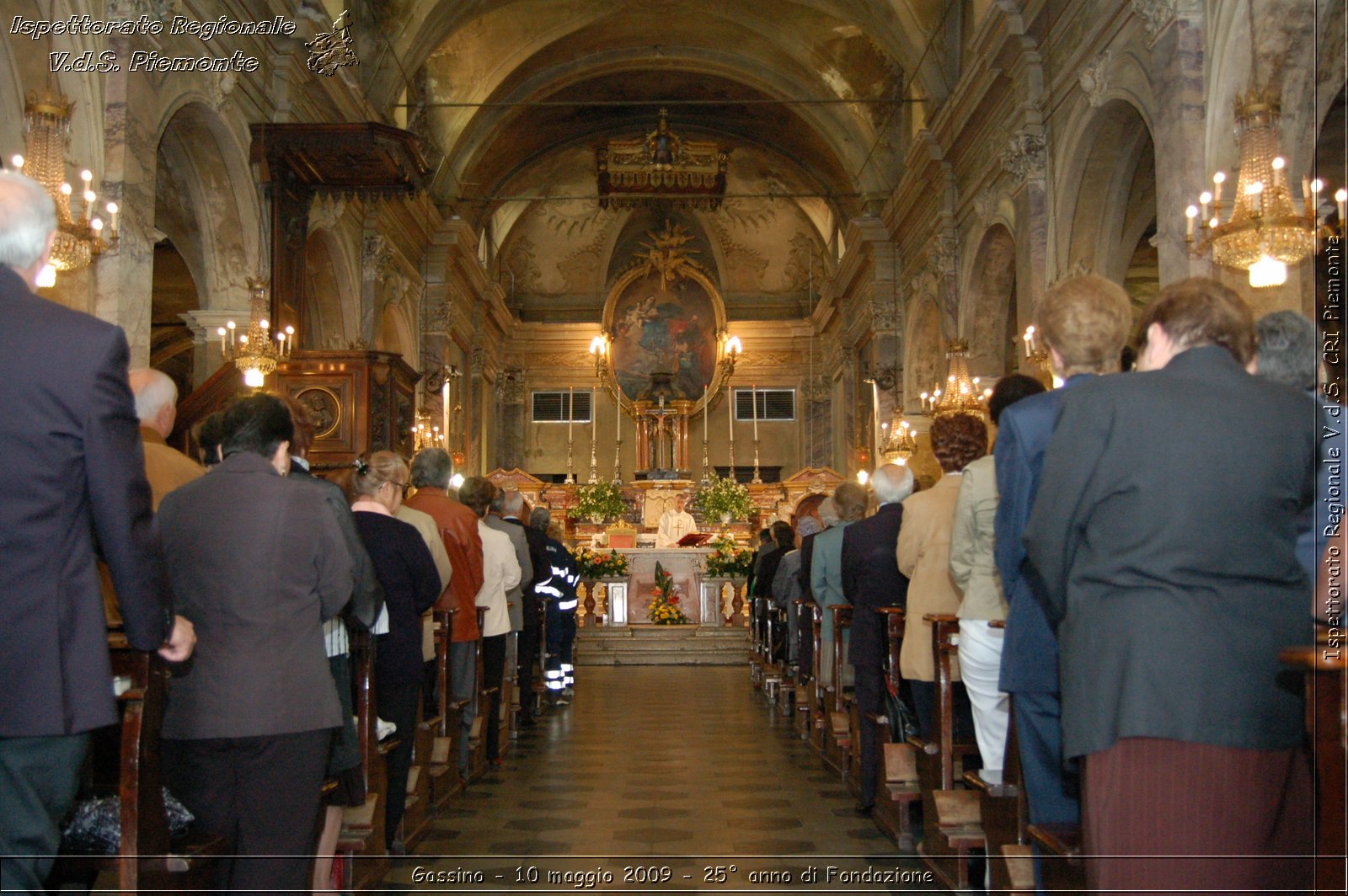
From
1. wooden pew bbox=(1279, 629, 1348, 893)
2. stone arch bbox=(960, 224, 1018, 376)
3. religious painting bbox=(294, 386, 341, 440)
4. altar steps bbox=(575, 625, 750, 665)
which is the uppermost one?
stone arch bbox=(960, 224, 1018, 376)

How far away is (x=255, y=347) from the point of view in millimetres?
10375

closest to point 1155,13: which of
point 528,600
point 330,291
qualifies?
point 528,600

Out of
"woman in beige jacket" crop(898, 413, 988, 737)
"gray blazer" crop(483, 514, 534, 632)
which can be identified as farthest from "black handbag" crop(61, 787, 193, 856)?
"gray blazer" crop(483, 514, 534, 632)

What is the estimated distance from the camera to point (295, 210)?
499 inches

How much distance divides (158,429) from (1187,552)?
119 inches

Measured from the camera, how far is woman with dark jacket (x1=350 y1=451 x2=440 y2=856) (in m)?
4.81

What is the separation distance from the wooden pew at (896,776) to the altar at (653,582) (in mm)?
10103

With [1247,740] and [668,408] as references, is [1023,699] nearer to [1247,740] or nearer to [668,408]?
[1247,740]

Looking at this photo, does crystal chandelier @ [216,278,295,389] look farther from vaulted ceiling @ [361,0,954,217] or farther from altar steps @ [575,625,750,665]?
vaulted ceiling @ [361,0,954,217]

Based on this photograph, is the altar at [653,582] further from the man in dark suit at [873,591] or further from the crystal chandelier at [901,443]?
the man in dark suit at [873,591]

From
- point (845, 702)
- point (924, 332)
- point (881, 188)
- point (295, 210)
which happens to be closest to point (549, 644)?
point (845, 702)

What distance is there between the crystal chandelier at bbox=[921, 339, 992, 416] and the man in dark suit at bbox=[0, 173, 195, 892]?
447 inches

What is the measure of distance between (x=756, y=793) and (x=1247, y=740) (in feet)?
13.9

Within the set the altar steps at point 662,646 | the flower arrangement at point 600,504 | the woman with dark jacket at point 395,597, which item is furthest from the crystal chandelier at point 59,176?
the flower arrangement at point 600,504
